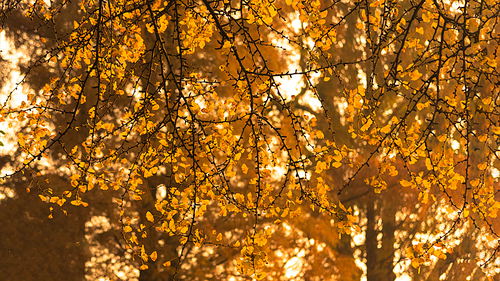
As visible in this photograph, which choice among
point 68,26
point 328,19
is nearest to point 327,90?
point 328,19

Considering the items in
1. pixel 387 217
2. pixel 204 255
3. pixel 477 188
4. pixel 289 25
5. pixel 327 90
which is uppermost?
pixel 289 25

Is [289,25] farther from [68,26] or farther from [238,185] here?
[68,26]

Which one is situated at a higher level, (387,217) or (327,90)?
(327,90)

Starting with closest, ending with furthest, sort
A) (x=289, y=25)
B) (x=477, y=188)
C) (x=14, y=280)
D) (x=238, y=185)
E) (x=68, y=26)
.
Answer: (x=477, y=188), (x=14, y=280), (x=68, y=26), (x=238, y=185), (x=289, y=25)

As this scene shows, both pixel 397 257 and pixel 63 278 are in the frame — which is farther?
pixel 397 257

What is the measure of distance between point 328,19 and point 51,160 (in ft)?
9.79

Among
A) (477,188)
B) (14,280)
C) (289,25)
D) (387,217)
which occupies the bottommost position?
(477,188)

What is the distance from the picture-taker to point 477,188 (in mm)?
1606

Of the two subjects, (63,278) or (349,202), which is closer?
(63,278)

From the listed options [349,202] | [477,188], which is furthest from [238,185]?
[477,188]

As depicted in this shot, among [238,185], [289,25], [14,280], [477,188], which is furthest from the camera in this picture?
[289,25]

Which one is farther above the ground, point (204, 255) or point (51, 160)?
point (51, 160)

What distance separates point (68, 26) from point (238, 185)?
6.73 ft

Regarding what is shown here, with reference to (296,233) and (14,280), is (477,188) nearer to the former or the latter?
(296,233)
